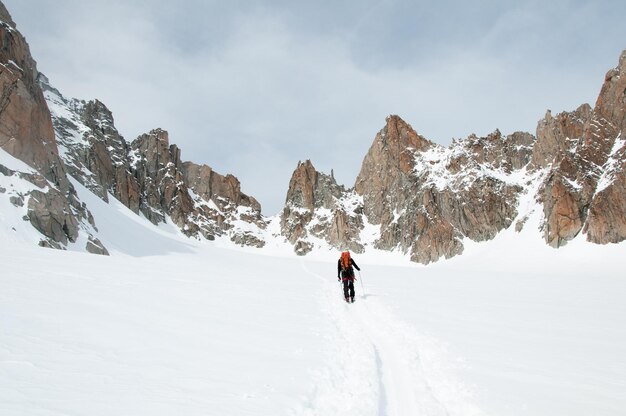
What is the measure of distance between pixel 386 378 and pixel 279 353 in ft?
7.01

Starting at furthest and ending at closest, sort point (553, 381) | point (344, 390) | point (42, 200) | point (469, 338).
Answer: point (42, 200), point (469, 338), point (553, 381), point (344, 390)

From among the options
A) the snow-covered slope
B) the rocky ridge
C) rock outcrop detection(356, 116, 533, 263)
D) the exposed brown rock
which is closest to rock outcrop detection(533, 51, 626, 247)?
rock outcrop detection(356, 116, 533, 263)

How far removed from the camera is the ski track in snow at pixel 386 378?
18.8ft

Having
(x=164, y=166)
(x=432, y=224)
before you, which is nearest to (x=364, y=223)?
(x=432, y=224)

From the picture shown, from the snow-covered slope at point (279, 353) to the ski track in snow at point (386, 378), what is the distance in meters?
0.03

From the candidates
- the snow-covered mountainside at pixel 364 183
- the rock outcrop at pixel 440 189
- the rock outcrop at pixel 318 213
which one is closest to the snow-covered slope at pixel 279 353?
the snow-covered mountainside at pixel 364 183

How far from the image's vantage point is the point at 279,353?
751 cm

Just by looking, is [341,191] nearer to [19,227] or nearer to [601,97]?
[601,97]

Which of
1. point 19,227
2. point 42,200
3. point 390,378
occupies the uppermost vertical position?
point 42,200

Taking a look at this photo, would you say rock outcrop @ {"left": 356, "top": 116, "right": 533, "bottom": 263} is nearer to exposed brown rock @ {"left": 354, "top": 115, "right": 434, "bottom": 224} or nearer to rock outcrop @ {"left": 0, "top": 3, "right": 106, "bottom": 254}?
exposed brown rock @ {"left": 354, "top": 115, "right": 434, "bottom": 224}

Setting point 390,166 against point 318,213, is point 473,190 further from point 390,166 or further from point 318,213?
point 318,213

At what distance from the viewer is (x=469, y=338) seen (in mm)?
9727

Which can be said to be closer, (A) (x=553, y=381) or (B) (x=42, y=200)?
(A) (x=553, y=381)

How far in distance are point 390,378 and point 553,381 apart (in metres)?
2.86
